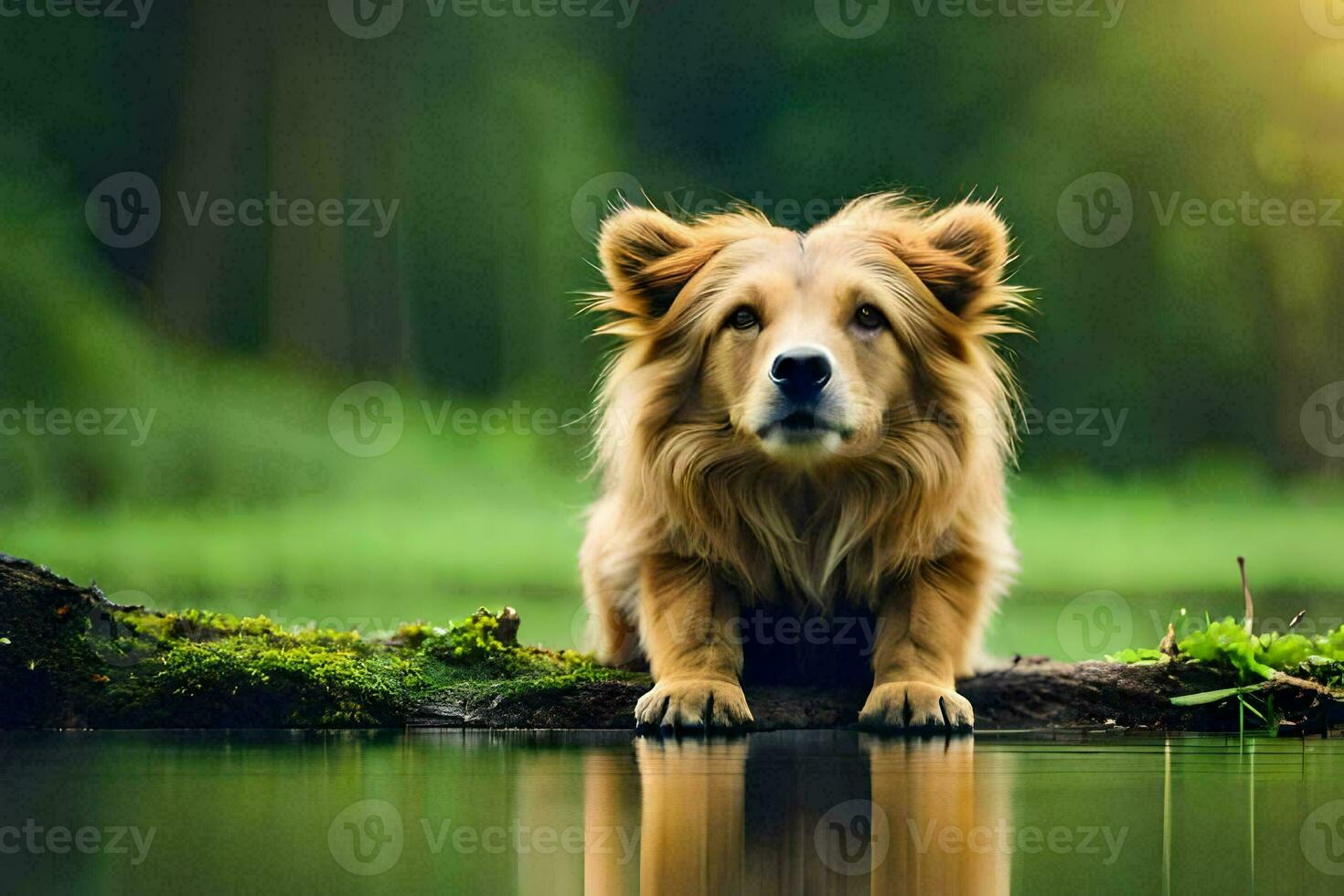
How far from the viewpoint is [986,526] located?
4.80m

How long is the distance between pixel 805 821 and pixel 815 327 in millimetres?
1992

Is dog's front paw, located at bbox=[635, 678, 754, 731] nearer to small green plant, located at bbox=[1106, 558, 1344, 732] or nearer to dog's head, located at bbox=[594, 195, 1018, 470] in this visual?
dog's head, located at bbox=[594, 195, 1018, 470]

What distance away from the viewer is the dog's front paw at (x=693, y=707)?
403 centimetres

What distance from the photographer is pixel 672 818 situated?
2.67 metres

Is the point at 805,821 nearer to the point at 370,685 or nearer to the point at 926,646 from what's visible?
the point at 926,646

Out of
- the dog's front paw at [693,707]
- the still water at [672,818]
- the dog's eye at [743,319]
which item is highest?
the dog's eye at [743,319]

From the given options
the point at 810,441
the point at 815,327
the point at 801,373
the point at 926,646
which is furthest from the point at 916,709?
the point at 815,327

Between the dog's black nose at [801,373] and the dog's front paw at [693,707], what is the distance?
848 mm

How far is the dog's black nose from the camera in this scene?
409 cm

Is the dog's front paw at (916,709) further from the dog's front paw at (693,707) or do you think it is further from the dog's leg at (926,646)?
the dog's front paw at (693,707)

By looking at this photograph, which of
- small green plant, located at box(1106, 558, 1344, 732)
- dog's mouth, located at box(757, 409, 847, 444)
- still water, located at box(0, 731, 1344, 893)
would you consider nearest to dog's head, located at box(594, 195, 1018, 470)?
dog's mouth, located at box(757, 409, 847, 444)

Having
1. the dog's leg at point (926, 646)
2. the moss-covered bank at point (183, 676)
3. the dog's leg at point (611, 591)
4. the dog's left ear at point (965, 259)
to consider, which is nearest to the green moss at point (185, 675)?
the moss-covered bank at point (183, 676)

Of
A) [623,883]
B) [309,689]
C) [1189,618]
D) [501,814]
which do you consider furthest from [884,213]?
[623,883]

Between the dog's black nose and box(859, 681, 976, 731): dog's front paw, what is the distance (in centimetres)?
86
